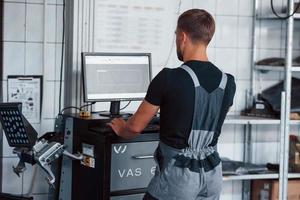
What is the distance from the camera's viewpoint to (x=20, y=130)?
2.72 m

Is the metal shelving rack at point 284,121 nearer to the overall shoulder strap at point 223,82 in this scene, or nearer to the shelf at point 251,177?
the shelf at point 251,177

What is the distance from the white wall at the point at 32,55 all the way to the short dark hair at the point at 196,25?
1289mm

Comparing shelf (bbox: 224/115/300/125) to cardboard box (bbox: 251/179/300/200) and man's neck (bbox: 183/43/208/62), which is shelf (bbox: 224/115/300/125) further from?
man's neck (bbox: 183/43/208/62)

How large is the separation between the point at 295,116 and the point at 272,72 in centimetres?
37

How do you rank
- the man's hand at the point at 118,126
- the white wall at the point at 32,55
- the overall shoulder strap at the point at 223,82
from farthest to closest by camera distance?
1. the white wall at the point at 32,55
2. the man's hand at the point at 118,126
3. the overall shoulder strap at the point at 223,82

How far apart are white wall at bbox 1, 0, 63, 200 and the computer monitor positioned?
1.63 ft

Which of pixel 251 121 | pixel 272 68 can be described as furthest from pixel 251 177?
pixel 272 68

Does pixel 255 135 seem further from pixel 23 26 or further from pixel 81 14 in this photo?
pixel 23 26

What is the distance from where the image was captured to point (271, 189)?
3.77m

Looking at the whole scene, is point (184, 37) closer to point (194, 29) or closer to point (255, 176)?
point (194, 29)

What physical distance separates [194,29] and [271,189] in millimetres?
1744

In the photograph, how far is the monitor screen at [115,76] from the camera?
308 cm

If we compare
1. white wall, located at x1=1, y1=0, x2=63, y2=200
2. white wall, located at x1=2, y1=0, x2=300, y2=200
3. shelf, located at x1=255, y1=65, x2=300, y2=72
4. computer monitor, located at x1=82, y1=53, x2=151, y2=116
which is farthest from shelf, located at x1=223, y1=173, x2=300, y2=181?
white wall, located at x1=1, y1=0, x2=63, y2=200

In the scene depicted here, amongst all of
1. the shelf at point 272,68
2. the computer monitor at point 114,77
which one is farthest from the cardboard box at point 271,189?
the computer monitor at point 114,77
